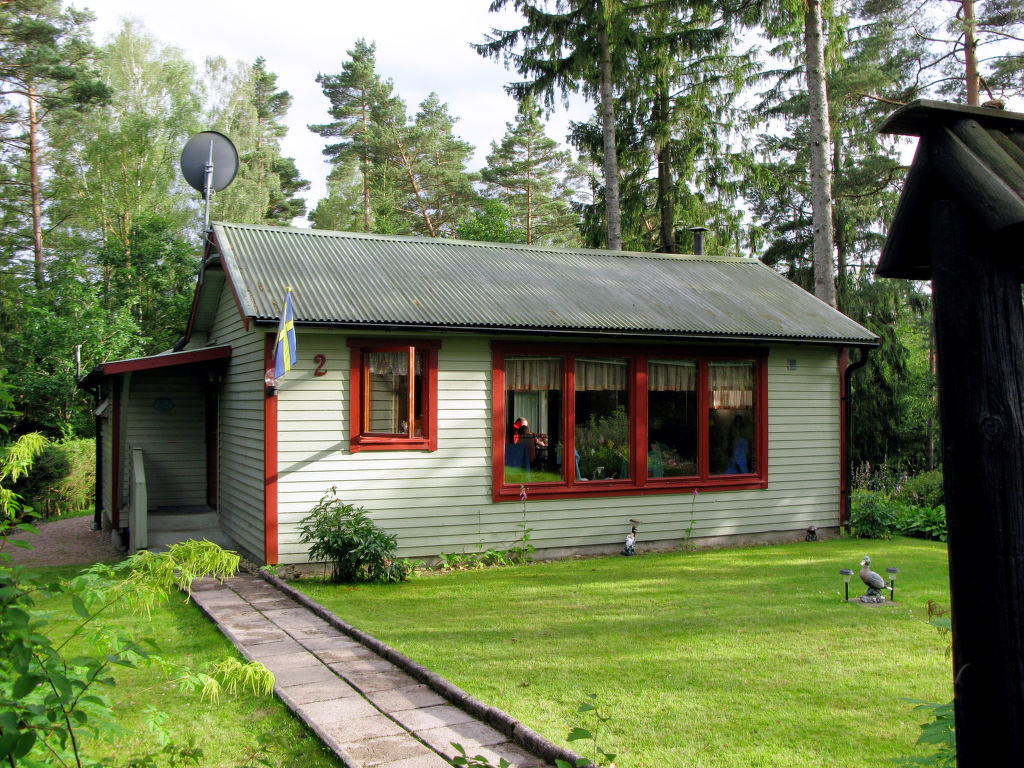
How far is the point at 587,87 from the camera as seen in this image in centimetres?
2248

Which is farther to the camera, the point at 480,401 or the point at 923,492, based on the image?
the point at 923,492

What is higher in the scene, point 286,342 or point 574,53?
point 574,53

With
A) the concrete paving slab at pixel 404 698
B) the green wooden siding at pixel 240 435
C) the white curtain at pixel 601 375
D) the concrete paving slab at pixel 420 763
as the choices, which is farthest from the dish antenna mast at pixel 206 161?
the concrete paving slab at pixel 420 763

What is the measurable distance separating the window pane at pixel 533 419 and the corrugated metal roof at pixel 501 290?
70cm

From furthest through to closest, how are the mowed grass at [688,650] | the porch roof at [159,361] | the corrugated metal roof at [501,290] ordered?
the porch roof at [159,361] → the corrugated metal roof at [501,290] → the mowed grass at [688,650]

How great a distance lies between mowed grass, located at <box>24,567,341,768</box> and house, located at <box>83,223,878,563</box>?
124 inches

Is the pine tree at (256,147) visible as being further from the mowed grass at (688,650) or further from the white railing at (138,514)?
the mowed grass at (688,650)

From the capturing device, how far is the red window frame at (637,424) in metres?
10.7

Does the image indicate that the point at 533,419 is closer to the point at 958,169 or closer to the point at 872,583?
the point at 872,583

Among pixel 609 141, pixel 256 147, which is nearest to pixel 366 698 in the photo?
pixel 609 141

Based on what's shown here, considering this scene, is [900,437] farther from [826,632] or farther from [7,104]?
[7,104]

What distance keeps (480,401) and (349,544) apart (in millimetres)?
2559

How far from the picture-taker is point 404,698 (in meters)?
5.42

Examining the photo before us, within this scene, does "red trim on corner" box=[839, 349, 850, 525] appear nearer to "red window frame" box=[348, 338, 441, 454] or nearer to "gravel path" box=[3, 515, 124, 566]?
"red window frame" box=[348, 338, 441, 454]
